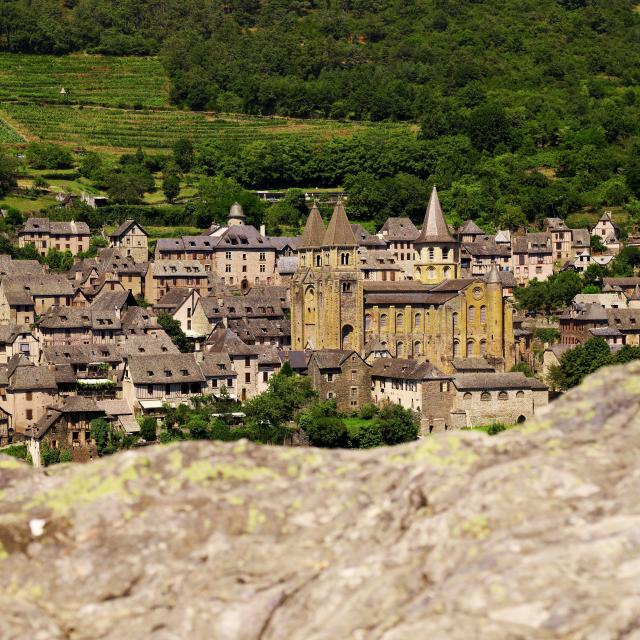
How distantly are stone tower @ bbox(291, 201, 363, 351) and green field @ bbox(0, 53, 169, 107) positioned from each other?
8261 centimetres

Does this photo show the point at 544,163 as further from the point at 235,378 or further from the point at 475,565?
the point at 475,565

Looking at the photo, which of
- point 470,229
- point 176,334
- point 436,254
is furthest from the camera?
point 470,229

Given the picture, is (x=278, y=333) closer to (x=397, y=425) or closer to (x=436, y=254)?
(x=436, y=254)

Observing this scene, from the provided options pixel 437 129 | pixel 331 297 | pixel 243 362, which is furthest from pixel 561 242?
pixel 243 362

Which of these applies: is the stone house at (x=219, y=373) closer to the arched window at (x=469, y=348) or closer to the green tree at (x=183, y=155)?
the arched window at (x=469, y=348)

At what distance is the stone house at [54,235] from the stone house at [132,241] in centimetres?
266

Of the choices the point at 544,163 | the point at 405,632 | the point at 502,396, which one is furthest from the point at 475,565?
the point at 544,163

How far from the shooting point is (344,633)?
1525 centimetres

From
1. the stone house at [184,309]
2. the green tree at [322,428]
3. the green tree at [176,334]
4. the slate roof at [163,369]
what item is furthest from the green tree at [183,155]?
the green tree at [322,428]

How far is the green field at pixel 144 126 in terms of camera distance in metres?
160

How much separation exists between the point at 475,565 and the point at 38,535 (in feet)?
15.5

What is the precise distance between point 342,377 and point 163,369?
10.4m

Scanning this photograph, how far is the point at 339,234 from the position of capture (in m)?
98.4

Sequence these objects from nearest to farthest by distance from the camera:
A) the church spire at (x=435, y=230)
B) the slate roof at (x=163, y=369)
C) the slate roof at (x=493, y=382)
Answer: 1. the slate roof at (x=163, y=369)
2. the slate roof at (x=493, y=382)
3. the church spire at (x=435, y=230)
